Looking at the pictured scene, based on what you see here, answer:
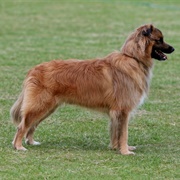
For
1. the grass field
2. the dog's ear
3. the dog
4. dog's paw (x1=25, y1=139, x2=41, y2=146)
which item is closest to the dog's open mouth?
the dog

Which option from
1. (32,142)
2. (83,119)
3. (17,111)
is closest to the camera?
(17,111)

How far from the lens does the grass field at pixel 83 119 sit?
25.8 ft

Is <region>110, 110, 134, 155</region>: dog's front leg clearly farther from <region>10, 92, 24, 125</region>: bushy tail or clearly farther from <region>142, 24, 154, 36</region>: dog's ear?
<region>10, 92, 24, 125</region>: bushy tail

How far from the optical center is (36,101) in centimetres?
881

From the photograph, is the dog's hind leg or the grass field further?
the dog's hind leg

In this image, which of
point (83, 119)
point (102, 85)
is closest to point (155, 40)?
point (102, 85)

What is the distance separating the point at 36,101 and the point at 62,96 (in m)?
0.34

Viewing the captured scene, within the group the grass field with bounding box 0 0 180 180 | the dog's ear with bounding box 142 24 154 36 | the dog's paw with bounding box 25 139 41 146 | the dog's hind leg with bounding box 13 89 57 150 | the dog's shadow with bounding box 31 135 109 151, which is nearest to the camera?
the grass field with bounding box 0 0 180 180

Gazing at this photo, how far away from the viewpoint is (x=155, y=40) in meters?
9.01

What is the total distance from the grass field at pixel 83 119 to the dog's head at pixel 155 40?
113 centimetres

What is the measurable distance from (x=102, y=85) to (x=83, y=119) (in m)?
1.97

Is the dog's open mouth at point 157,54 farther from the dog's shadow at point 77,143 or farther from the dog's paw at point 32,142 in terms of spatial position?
the dog's paw at point 32,142

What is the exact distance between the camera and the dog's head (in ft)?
29.3

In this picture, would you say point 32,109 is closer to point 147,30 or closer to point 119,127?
point 119,127
